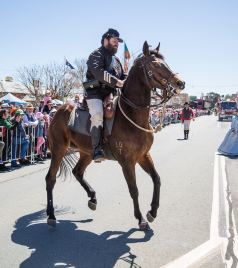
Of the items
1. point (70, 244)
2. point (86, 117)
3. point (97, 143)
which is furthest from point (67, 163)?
point (70, 244)

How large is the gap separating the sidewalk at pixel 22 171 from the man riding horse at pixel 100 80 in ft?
14.3

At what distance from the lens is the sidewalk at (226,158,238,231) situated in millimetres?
7087

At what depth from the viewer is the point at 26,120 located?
41.7 ft

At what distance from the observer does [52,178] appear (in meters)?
6.44

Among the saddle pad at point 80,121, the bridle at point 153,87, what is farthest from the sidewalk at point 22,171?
the bridle at point 153,87

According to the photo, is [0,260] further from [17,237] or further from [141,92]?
[141,92]

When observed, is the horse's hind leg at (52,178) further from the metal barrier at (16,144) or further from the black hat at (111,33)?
the metal barrier at (16,144)

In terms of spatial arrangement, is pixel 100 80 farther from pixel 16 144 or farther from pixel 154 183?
pixel 16 144

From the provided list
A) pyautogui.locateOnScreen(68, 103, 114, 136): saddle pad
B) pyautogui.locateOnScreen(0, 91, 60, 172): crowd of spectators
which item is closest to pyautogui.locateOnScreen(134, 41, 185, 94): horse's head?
pyautogui.locateOnScreen(68, 103, 114, 136): saddle pad

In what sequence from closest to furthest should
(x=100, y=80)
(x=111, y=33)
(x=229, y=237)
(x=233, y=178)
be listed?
(x=229, y=237) → (x=100, y=80) → (x=111, y=33) → (x=233, y=178)

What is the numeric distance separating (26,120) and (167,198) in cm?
674

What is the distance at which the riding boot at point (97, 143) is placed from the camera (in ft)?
19.3

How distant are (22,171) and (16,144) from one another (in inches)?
48.2

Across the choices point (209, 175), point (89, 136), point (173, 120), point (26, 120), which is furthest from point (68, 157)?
point (173, 120)
